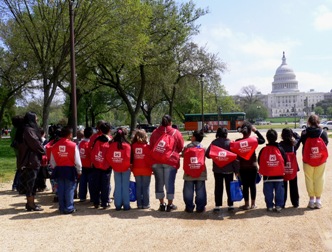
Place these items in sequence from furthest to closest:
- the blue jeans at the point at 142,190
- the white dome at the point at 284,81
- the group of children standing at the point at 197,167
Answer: the white dome at the point at 284,81
the blue jeans at the point at 142,190
the group of children standing at the point at 197,167

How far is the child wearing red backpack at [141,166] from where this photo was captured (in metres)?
7.71

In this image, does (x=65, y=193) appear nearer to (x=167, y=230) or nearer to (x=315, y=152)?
(x=167, y=230)

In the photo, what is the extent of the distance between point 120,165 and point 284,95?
6205 inches

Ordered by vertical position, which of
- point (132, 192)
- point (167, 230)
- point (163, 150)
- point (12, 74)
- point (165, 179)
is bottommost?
point (167, 230)

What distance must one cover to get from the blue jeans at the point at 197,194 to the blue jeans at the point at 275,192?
1.17m

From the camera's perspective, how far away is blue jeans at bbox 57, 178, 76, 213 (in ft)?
24.8

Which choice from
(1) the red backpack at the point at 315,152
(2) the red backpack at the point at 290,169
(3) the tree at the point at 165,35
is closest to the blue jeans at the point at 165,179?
(2) the red backpack at the point at 290,169

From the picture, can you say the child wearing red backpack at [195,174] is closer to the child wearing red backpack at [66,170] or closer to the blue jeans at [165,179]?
the blue jeans at [165,179]

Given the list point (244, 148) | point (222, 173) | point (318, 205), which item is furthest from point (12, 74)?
point (318, 205)

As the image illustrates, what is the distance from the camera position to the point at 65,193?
24.8 ft

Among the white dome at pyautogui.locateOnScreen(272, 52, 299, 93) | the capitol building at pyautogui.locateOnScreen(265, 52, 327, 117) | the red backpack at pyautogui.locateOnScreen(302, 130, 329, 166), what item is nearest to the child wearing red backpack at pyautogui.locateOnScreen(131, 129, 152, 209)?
the red backpack at pyautogui.locateOnScreen(302, 130, 329, 166)

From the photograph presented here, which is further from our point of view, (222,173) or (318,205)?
(318,205)

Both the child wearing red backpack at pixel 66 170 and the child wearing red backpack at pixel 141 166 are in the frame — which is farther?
the child wearing red backpack at pixel 141 166

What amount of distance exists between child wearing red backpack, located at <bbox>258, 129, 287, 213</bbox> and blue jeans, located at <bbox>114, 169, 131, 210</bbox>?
2592mm
